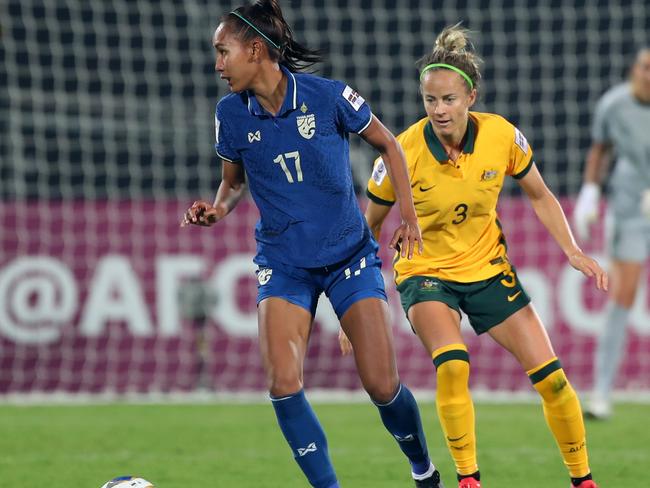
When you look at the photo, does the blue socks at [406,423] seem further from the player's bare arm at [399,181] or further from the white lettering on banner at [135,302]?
the white lettering on banner at [135,302]

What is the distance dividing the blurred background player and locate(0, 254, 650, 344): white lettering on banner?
1368 millimetres

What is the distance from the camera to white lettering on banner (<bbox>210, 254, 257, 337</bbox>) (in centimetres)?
952

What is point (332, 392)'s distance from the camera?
32.0 feet

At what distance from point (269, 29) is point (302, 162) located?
487mm

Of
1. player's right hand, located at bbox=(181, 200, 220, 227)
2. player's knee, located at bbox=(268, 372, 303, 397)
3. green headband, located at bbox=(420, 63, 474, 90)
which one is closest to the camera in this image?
player's knee, located at bbox=(268, 372, 303, 397)

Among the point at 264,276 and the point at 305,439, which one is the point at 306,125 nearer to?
the point at 264,276

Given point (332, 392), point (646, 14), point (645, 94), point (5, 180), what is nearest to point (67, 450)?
point (332, 392)

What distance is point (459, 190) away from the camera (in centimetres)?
488

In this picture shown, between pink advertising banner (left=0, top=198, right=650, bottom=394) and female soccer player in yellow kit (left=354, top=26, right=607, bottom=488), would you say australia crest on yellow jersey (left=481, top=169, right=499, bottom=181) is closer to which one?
female soccer player in yellow kit (left=354, top=26, right=607, bottom=488)

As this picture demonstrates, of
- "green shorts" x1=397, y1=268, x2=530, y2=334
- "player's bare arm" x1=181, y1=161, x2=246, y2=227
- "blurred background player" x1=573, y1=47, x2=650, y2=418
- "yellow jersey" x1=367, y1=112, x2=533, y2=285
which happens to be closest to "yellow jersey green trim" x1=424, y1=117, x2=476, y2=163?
"yellow jersey" x1=367, y1=112, x2=533, y2=285

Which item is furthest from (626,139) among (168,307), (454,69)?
(168,307)

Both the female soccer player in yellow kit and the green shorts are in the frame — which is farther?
the green shorts

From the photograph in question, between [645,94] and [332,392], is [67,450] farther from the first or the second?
[645,94]

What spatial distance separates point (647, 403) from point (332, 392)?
237cm
